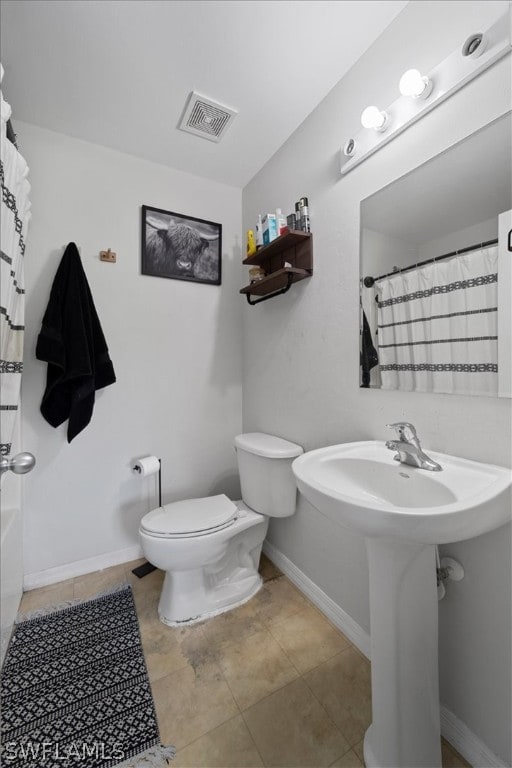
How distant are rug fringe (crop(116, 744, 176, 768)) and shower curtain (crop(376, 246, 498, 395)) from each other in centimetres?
134

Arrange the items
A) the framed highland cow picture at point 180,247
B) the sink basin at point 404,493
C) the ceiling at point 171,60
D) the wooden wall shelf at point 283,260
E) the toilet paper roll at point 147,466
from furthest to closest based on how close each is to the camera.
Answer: the framed highland cow picture at point 180,247, the toilet paper roll at point 147,466, the wooden wall shelf at point 283,260, the ceiling at point 171,60, the sink basin at point 404,493

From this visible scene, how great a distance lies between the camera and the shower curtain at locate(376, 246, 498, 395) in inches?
33.2

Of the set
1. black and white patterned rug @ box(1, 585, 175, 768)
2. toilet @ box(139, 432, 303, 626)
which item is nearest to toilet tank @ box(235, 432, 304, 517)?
toilet @ box(139, 432, 303, 626)

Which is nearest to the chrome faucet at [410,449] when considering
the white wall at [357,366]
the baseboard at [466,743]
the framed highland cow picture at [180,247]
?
the white wall at [357,366]

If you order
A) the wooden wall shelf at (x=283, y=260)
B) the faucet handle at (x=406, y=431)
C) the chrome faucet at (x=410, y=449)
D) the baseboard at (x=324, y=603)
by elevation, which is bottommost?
the baseboard at (x=324, y=603)

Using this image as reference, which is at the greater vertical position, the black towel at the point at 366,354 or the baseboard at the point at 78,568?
the black towel at the point at 366,354

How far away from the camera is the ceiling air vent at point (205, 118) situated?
1388mm

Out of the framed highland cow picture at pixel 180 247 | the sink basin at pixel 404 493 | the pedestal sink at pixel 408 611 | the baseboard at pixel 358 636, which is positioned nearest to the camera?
the sink basin at pixel 404 493

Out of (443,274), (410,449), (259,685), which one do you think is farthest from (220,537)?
(443,274)

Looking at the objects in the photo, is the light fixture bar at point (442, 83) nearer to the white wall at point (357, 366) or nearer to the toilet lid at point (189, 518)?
the white wall at point (357, 366)

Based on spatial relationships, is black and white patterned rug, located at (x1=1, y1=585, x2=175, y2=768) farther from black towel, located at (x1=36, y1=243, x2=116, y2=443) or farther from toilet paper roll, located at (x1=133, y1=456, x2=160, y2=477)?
black towel, located at (x1=36, y1=243, x2=116, y2=443)

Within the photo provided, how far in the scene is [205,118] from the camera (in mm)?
1478

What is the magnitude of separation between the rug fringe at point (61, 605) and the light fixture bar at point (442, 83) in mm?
2254

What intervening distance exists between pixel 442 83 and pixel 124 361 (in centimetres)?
173
